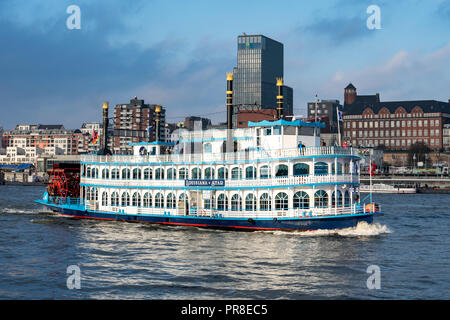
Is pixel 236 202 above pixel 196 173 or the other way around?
the other way around

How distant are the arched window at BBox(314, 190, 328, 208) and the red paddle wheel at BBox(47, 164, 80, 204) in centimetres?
3360

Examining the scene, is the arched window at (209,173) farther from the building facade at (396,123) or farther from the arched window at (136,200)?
the building facade at (396,123)

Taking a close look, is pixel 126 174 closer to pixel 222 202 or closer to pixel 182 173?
pixel 182 173

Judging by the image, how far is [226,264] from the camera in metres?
30.1

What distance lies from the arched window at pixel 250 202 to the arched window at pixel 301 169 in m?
4.23

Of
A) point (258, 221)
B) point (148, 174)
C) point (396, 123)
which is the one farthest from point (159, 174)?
point (396, 123)

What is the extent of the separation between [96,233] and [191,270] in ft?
57.1

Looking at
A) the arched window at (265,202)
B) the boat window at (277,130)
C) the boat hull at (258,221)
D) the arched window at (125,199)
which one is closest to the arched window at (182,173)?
the boat hull at (258,221)

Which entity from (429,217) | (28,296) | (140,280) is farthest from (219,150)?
(429,217)

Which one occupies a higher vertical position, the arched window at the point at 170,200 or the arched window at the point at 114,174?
the arched window at the point at 114,174

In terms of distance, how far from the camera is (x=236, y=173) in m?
43.6

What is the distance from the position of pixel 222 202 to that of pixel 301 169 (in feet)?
26.2

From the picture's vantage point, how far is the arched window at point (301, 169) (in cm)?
4000
